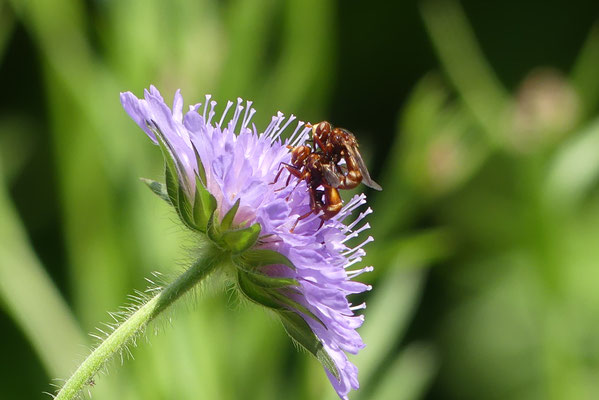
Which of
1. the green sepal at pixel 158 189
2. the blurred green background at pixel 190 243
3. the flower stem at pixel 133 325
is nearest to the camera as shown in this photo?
the flower stem at pixel 133 325

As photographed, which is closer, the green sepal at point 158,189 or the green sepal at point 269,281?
the green sepal at point 269,281

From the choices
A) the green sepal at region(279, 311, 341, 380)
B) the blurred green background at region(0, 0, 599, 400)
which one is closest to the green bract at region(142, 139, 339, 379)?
the green sepal at region(279, 311, 341, 380)

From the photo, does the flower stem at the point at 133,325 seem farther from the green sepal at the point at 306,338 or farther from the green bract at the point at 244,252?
the green sepal at the point at 306,338

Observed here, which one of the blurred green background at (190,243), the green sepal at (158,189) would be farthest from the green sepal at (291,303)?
the blurred green background at (190,243)

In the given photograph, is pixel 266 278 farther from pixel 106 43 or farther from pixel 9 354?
pixel 9 354

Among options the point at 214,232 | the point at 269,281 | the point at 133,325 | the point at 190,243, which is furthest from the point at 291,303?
the point at 190,243

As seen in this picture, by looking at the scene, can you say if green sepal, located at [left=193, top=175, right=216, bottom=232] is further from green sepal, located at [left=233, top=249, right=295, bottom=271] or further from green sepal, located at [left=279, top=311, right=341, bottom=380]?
green sepal, located at [left=279, top=311, right=341, bottom=380]

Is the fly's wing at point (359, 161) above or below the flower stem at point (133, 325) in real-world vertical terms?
above

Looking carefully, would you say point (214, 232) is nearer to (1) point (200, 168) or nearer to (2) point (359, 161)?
(1) point (200, 168)
